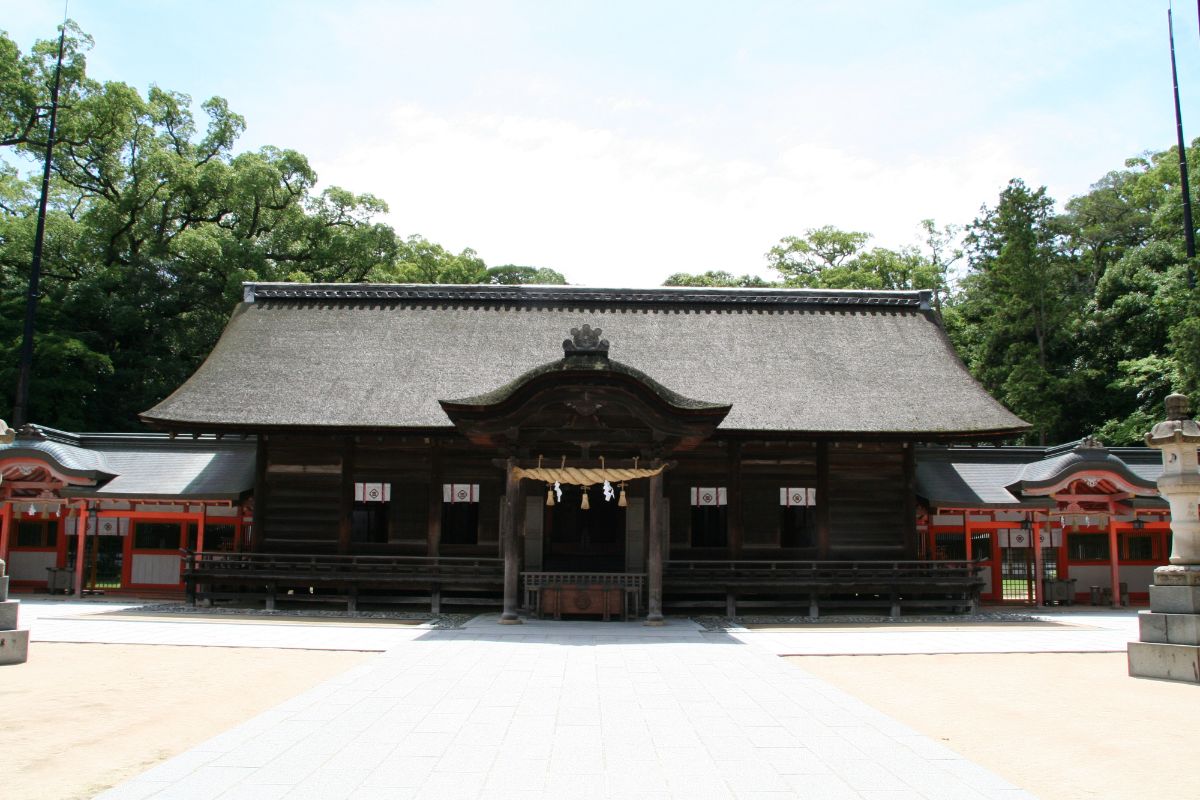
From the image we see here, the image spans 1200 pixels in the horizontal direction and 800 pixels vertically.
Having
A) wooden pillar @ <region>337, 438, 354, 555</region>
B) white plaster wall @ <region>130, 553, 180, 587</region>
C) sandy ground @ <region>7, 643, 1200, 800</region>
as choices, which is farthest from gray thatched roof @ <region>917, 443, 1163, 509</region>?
white plaster wall @ <region>130, 553, 180, 587</region>

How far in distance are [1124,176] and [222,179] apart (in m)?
47.0

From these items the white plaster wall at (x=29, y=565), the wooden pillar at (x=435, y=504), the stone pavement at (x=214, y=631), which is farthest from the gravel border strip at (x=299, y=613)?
the white plaster wall at (x=29, y=565)

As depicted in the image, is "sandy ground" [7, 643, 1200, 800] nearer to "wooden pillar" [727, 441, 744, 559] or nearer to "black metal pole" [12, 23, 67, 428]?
"wooden pillar" [727, 441, 744, 559]

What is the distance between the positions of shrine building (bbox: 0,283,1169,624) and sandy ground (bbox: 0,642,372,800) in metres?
5.72

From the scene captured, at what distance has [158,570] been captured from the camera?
2103 centimetres

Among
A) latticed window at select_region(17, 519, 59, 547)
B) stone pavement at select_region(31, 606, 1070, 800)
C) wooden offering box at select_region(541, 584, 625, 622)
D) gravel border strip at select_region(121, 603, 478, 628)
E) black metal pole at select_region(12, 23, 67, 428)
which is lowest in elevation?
gravel border strip at select_region(121, 603, 478, 628)

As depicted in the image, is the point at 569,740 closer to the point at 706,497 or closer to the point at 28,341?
the point at 706,497

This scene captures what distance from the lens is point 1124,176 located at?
49.6 metres

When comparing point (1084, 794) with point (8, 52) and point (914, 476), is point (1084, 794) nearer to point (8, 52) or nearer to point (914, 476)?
point (914, 476)

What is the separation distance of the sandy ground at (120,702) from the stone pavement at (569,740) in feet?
1.41

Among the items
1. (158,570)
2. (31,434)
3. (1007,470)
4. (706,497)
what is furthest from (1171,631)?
(31,434)

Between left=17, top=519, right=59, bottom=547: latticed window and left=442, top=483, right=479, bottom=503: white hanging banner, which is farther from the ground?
left=442, top=483, right=479, bottom=503: white hanging banner

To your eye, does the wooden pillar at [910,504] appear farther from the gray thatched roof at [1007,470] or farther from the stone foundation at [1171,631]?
the stone foundation at [1171,631]

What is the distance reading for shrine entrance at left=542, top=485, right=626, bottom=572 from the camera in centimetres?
1989
